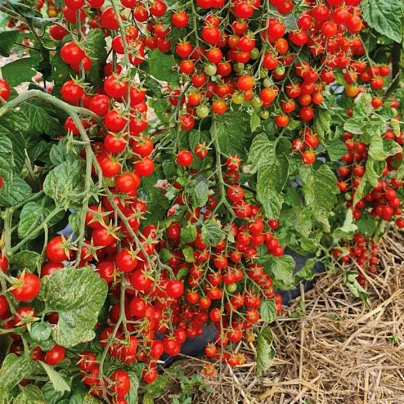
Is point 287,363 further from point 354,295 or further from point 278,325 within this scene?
point 354,295

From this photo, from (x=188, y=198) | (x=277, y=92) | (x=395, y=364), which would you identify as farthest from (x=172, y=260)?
(x=395, y=364)

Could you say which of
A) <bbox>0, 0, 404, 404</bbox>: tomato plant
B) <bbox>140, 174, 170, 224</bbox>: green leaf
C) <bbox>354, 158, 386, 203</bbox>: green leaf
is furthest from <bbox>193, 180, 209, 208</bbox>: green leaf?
→ <bbox>354, 158, 386, 203</bbox>: green leaf

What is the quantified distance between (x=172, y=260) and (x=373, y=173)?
2.10 feet

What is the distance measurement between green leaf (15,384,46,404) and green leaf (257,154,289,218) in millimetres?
600

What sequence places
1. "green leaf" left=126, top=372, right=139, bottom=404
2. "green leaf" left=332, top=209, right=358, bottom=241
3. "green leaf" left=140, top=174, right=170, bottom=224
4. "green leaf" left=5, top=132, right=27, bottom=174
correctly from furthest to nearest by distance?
"green leaf" left=332, top=209, right=358, bottom=241
"green leaf" left=140, top=174, right=170, bottom=224
"green leaf" left=126, top=372, right=139, bottom=404
"green leaf" left=5, top=132, right=27, bottom=174

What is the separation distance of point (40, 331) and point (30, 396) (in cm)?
13

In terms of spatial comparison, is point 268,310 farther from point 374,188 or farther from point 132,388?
point 374,188

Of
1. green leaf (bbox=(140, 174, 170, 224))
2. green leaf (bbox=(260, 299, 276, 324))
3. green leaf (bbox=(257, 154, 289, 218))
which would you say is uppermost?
green leaf (bbox=(257, 154, 289, 218))

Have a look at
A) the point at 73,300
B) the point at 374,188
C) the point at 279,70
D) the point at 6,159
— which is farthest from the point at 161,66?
the point at 374,188

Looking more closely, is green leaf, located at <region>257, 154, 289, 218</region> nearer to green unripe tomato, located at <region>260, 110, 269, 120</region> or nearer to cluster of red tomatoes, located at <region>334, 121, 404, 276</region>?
green unripe tomato, located at <region>260, 110, 269, 120</region>

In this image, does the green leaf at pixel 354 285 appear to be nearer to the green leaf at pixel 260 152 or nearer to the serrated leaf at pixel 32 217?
the green leaf at pixel 260 152

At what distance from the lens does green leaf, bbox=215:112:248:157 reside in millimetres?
1081

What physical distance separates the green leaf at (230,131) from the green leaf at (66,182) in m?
0.43

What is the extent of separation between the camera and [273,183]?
1.11m
